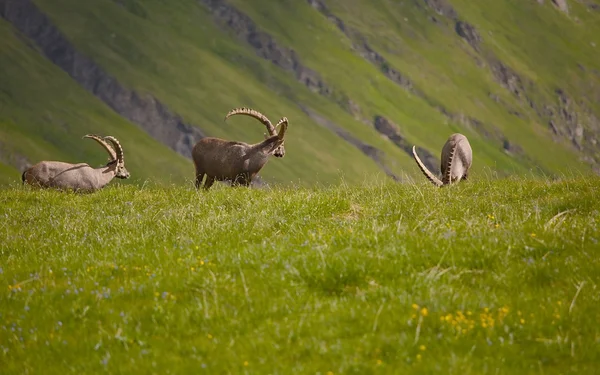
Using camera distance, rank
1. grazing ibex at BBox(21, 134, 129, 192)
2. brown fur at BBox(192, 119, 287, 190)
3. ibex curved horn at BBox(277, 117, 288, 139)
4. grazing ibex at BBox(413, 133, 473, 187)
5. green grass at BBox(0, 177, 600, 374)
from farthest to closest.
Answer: grazing ibex at BBox(21, 134, 129, 192) < ibex curved horn at BBox(277, 117, 288, 139) < brown fur at BBox(192, 119, 287, 190) < grazing ibex at BBox(413, 133, 473, 187) < green grass at BBox(0, 177, 600, 374)

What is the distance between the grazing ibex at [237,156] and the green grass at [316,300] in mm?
12804

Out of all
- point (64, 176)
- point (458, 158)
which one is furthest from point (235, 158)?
point (458, 158)

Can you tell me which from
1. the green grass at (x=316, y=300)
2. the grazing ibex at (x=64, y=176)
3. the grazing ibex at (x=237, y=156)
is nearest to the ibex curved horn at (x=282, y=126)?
the grazing ibex at (x=237, y=156)

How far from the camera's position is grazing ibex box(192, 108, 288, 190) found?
2612 centimetres

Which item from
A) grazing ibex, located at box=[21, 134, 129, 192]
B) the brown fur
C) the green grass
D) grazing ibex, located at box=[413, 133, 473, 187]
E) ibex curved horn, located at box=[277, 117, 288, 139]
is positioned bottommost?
grazing ibex, located at box=[21, 134, 129, 192]

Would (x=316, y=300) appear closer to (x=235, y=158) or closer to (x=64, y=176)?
(x=235, y=158)

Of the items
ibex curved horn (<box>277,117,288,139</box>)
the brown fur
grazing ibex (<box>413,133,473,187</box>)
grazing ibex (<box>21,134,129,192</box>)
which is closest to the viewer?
grazing ibex (<box>413,133,473,187</box>)

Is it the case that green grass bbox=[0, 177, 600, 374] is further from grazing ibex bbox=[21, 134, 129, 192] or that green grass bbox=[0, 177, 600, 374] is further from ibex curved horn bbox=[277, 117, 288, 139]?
grazing ibex bbox=[21, 134, 129, 192]

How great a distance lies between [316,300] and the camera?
350 inches

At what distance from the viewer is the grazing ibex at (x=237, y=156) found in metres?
26.1

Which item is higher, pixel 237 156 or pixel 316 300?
pixel 316 300

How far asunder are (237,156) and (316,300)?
17.7 metres

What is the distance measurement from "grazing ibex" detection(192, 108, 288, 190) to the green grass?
12.8 meters

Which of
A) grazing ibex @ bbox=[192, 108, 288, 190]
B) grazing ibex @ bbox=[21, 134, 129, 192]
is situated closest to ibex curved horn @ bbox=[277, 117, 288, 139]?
grazing ibex @ bbox=[192, 108, 288, 190]
